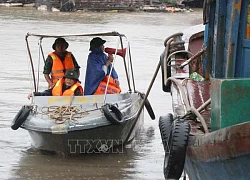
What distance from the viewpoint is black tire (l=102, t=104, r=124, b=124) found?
7478 mm

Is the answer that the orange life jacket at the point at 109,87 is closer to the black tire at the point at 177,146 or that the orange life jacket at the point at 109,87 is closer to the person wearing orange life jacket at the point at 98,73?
the person wearing orange life jacket at the point at 98,73

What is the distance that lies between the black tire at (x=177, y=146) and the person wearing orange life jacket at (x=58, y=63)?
4399 mm

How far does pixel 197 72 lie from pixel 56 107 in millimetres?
1865

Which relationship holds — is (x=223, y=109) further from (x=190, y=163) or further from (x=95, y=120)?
(x=95, y=120)

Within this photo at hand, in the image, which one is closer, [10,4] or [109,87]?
[109,87]

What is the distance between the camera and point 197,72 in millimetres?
7918

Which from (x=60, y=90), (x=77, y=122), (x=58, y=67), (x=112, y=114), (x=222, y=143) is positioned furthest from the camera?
(x=58, y=67)

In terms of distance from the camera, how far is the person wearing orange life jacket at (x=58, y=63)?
335 inches

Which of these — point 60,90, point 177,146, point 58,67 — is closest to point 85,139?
point 60,90

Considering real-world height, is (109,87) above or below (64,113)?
above

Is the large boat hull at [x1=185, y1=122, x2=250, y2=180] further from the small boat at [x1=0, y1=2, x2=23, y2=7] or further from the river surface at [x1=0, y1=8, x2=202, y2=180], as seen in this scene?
the small boat at [x1=0, y1=2, x2=23, y2=7]

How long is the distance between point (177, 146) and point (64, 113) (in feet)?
11.7

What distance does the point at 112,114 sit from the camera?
7.55 metres

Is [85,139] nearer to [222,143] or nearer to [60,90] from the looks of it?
[60,90]
